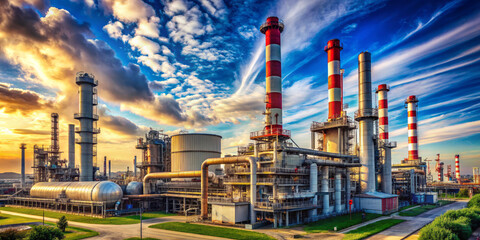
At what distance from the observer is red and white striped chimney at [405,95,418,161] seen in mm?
89125

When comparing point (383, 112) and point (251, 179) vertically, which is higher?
point (383, 112)

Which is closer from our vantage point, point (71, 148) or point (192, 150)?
point (192, 150)

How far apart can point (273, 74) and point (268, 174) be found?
774 inches

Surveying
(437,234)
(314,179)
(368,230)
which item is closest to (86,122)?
(314,179)

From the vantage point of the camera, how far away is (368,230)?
117ft

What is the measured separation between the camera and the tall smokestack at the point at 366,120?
58312 mm

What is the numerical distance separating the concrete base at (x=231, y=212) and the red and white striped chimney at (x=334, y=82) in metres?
30.7

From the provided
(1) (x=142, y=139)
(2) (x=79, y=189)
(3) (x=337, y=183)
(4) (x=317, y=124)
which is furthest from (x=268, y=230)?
(1) (x=142, y=139)

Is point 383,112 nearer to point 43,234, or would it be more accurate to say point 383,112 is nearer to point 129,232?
point 129,232

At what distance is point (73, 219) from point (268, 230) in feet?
102

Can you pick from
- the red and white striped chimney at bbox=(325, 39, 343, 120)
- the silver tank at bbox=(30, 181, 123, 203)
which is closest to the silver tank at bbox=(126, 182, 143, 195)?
the silver tank at bbox=(30, 181, 123, 203)

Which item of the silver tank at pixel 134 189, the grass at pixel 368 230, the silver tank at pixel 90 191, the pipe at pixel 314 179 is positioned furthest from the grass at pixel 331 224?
the silver tank at pixel 134 189

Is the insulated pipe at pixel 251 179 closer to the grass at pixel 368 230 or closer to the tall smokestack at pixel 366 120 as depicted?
the grass at pixel 368 230

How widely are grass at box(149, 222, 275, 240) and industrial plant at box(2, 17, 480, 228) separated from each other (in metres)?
3.04
